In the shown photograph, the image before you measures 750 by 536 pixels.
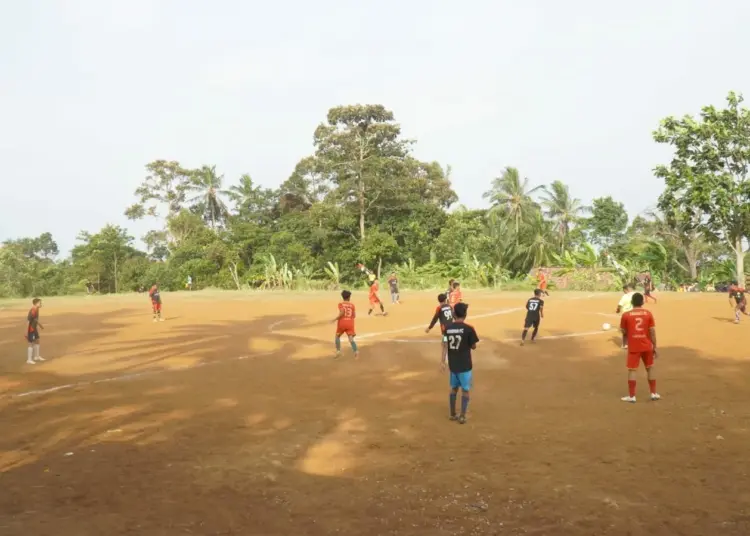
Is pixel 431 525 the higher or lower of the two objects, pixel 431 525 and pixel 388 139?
the lower

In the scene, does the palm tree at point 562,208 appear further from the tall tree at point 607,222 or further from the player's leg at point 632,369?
the player's leg at point 632,369

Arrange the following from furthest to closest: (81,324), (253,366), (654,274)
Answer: (654,274)
(81,324)
(253,366)

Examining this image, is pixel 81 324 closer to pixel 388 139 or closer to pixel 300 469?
pixel 300 469

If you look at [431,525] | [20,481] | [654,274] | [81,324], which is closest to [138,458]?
[20,481]

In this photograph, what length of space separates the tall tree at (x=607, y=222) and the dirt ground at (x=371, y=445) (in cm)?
3728

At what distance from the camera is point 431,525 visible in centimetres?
469

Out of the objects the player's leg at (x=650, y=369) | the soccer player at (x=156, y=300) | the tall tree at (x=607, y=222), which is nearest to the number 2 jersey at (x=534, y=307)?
the player's leg at (x=650, y=369)

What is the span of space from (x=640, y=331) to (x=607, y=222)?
143ft

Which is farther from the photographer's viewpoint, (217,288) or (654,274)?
→ (217,288)

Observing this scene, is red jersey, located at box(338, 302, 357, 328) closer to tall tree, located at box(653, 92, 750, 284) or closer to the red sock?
the red sock

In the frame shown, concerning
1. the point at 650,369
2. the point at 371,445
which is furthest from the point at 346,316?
the point at 650,369

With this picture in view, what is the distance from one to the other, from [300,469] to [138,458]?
186 cm

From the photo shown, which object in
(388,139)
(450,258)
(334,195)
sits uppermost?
(388,139)

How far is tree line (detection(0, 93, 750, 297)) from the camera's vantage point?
138ft
